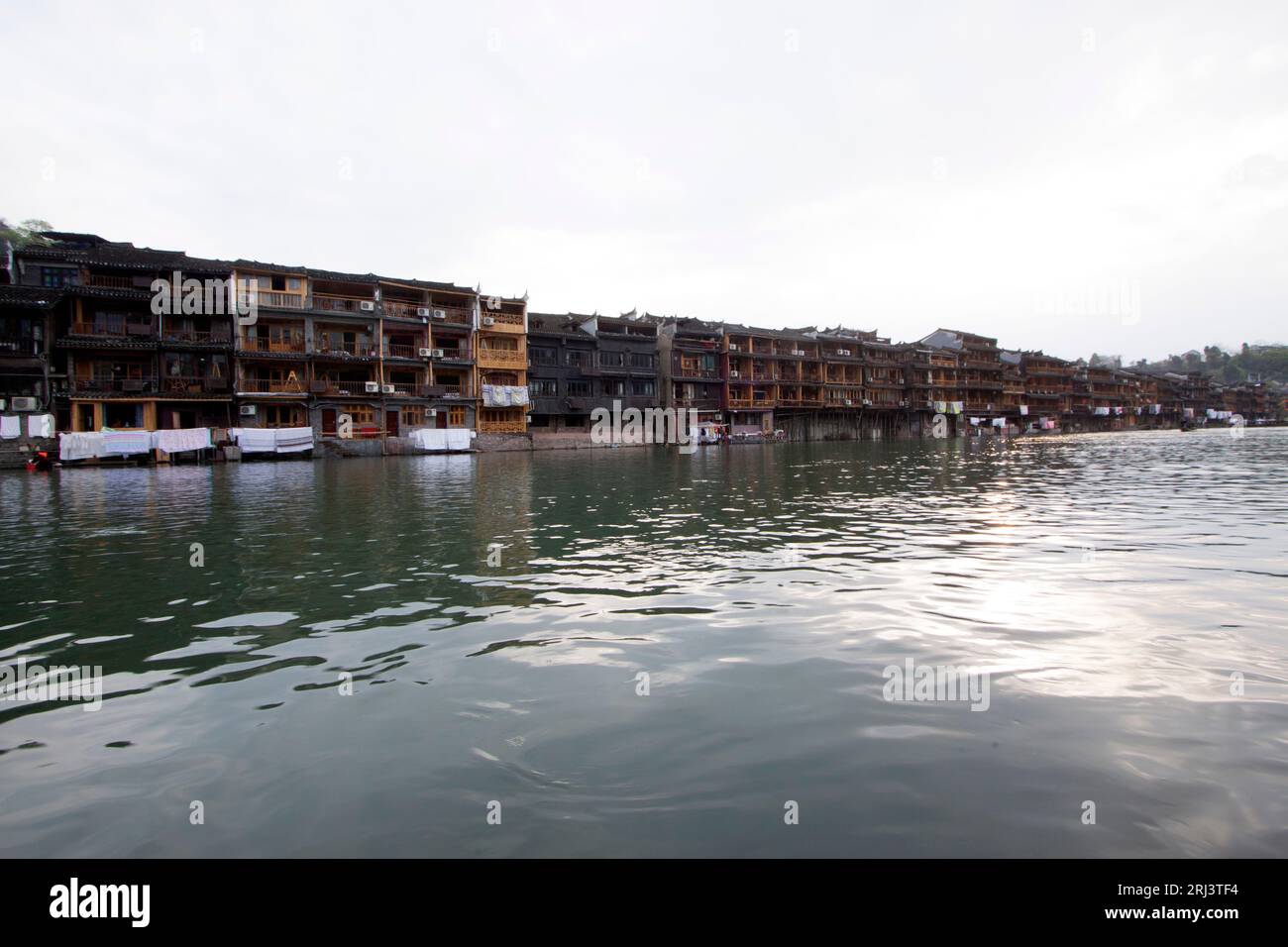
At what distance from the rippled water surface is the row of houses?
1666 inches

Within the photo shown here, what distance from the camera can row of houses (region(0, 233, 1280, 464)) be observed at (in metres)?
47.8

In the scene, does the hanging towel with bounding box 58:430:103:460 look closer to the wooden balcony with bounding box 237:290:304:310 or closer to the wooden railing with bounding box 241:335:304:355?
the wooden railing with bounding box 241:335:304:355

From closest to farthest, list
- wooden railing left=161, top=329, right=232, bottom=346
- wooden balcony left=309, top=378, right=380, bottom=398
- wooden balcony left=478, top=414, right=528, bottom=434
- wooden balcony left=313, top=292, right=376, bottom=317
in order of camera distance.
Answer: wooden railing left=161, top=329, right=232, bottom=346 → wooden balcony left=309, top=378, right=380, bottom=398 → wooden balcony left=313, top=292, right=376, bottom=317 → wooden balcony left=478, top=414, right=528, bottom=434

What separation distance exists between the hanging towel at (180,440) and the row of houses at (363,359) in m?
6.62

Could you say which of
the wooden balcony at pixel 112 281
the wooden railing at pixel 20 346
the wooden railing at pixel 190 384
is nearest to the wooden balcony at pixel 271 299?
the wooden railing at pixel 190 384

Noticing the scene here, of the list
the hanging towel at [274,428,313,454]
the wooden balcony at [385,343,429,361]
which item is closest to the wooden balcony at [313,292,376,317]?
the wooden balcony at [385,343,429,361]

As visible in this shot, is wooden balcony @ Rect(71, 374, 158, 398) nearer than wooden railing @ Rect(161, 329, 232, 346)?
Yes

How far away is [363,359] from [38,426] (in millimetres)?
20641

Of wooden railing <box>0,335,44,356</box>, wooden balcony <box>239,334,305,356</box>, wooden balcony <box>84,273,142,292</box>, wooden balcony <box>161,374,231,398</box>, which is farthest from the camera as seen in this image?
wooden balcony <box>239,334,305,356</box>

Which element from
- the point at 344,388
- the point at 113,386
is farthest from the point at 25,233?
the point at 344,388

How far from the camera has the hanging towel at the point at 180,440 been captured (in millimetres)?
43312

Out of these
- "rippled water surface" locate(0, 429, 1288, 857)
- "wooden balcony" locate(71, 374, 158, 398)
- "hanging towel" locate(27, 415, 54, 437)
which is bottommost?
"rippled water surface" locate(0, 429, 1288, 857)
